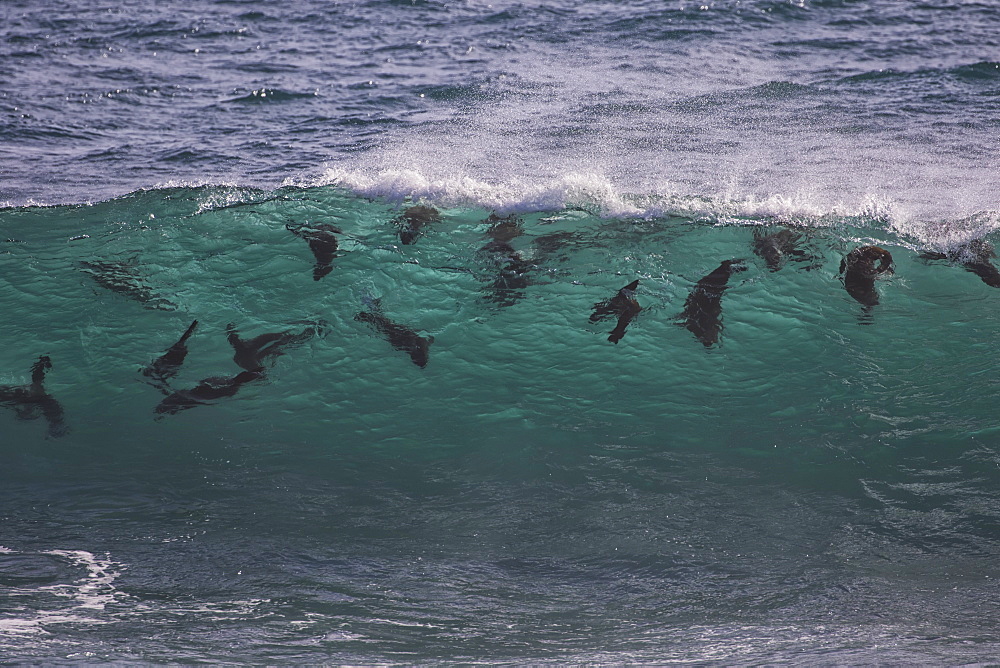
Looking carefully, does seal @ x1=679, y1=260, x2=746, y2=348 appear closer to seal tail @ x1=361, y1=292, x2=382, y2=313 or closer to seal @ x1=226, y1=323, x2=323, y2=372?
seal tail @ x1=361, y1=292, x2=382, y2=313

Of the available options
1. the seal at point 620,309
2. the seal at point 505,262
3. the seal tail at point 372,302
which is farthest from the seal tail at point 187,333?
the seal at point 620,309

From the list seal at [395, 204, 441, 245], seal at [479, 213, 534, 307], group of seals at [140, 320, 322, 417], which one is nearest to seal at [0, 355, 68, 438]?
group of seals at [140, 320, 322, 417]

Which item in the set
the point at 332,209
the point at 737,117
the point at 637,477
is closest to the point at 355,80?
the point at 332,209

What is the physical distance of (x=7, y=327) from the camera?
8242 millimetres

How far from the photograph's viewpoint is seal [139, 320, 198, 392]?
7480mm

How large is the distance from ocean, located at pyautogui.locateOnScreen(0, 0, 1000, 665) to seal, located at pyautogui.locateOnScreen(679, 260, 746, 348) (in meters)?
0.03

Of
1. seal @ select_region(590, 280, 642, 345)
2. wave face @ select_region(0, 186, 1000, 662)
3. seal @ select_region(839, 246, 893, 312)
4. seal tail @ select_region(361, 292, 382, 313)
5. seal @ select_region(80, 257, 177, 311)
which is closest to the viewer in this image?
wave face @ select_region(0, 186, 1000, 662)

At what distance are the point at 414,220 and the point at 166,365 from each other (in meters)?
3.10

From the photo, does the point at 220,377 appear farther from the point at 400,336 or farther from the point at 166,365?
the point at 400,336

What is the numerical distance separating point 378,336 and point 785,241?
429cm

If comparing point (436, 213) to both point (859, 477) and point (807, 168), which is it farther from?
point (859, 477)

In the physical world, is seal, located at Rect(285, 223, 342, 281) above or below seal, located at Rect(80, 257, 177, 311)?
above

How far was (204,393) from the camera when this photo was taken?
7.21m

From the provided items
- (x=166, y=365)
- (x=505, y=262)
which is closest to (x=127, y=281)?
(x=166, y=365)
